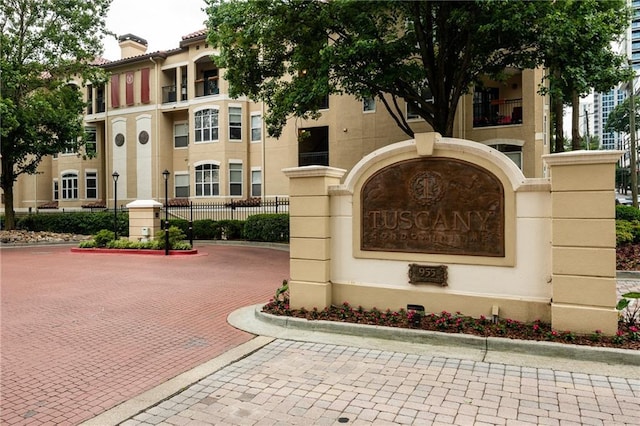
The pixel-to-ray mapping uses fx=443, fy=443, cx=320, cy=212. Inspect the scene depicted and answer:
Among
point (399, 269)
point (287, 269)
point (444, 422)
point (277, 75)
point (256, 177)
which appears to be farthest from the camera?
point (256, 177)

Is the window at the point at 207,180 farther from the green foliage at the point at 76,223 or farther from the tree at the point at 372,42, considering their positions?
the tree at the point at 372,42

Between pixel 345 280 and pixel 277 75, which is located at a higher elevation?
pixel 277 75

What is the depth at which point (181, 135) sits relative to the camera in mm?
32312

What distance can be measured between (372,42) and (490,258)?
28.1 ft

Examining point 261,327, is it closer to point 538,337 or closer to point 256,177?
point 538,337

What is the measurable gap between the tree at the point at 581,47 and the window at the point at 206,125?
21.0 m

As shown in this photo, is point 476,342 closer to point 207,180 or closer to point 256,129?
point 256,129

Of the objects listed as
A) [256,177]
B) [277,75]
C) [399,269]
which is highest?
[277,75]

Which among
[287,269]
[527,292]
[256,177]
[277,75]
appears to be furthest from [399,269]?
[256,177]

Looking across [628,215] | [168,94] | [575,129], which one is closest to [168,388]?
[575,129]

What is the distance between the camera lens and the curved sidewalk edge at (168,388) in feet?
13.5

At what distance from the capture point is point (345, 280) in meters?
7.47

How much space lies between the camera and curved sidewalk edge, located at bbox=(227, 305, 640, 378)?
5.29 meters

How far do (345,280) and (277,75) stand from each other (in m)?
11.9
